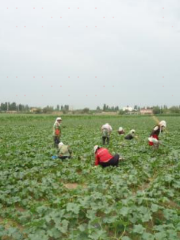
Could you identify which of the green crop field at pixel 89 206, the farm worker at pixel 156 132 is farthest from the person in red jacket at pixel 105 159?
the farm worker at pixel 156 132

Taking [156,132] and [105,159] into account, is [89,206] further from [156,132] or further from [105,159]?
[156,132]

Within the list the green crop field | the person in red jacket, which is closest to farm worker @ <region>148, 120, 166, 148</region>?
the green crop field

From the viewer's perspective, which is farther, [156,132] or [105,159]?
[156,132]

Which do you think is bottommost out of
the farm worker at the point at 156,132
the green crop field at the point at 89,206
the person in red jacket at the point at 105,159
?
the green crop field at the point at 89,206

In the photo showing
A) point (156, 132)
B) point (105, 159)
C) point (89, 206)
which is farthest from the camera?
point (156, 132)

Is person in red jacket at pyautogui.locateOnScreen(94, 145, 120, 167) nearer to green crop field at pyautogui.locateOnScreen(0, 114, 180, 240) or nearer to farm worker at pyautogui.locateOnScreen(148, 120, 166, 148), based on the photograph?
green crop field at pyautogui.locateOnScreen(0, 114, 180, 240)

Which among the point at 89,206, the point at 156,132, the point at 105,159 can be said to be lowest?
the point at 89,206

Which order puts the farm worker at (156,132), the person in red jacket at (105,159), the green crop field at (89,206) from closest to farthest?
the green crop field at (89,206)
the person in red jacket at (105,159)
the farm worker at (156,132)

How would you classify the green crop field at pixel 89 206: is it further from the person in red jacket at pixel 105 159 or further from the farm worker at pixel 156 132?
the farm worker at pixel 156 132

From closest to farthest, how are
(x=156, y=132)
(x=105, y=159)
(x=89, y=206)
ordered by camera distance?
(x=89, y=206) < (x=105, y=159) < (x=156, y=132)

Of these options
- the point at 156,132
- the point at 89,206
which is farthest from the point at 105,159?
the point at 89,206

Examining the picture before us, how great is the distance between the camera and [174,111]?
72938 millimetres

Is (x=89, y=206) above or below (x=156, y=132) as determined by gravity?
below

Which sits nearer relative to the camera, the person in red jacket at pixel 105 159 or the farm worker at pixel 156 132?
the person in red jacket at pixel 105 159
